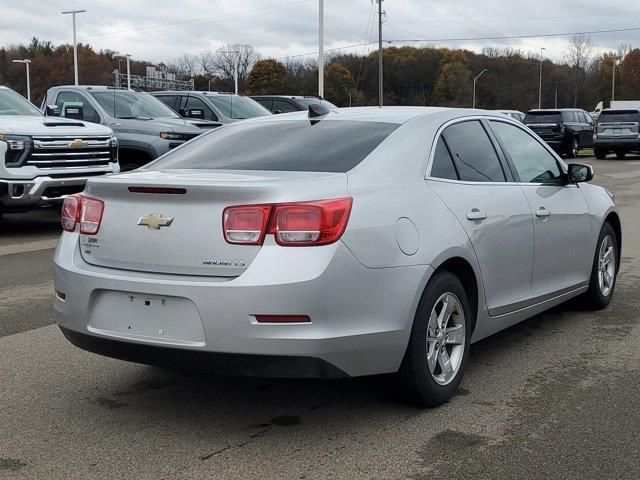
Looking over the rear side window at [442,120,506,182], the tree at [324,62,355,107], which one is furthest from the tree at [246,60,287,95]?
the rear side window at [442,120,506,182]

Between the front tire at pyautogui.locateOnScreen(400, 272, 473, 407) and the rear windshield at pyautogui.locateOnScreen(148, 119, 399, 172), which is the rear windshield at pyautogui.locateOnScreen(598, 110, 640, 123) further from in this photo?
the front tire at pyautogui.locateOnScreen(400, 272, 473, 407)

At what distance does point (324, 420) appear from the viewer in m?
4.20


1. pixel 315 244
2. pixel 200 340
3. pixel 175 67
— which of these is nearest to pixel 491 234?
pixel 315 244

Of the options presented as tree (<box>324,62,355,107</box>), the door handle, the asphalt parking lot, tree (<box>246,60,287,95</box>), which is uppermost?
tree (<box>246,60,287,95</box>)

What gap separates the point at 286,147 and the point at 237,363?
1413mm

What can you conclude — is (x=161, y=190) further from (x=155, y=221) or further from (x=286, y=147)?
(x=286, y=147)

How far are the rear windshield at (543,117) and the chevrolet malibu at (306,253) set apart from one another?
26.4 meters

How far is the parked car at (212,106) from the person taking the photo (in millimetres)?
16359

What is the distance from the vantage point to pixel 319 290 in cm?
363

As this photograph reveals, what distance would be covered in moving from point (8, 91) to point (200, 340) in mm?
10385

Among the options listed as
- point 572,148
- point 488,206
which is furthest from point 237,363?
point 572,148

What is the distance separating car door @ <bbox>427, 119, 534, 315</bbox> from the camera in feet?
15.1

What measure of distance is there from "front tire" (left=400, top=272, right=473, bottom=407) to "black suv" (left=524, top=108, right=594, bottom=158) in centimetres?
2611

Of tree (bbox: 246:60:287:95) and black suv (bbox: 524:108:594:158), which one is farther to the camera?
tree (bbox: 246:60:287:95)
